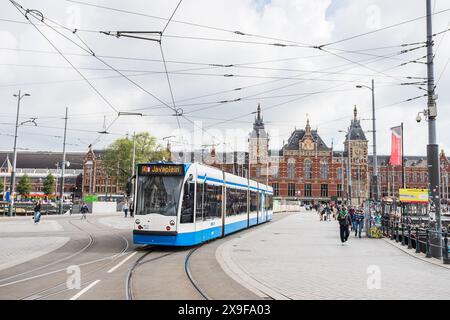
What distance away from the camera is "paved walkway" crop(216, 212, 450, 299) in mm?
8047

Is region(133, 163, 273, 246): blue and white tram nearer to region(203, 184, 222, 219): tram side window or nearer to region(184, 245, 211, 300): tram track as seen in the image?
region(203, 184, 222, 219): tram side window

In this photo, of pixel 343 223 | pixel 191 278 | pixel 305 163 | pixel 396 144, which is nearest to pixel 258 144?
pixel 305 163

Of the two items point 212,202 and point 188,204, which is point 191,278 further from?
point 212,202

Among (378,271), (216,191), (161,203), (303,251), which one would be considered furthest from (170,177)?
(378,271)

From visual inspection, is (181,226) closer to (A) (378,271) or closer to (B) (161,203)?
(B) (161,203)

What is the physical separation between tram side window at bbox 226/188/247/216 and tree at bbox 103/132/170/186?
5579 cm

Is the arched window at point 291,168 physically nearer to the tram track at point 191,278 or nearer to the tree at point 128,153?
the tree at point 128,153

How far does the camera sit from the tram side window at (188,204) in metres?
14.1

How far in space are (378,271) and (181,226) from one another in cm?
637

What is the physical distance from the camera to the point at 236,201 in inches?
841

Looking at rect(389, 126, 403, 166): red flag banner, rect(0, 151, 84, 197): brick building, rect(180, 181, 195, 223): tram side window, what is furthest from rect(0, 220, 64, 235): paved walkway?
rect(0, 151, 84, 197): brick building

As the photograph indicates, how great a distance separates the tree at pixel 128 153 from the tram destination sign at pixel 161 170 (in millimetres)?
63605

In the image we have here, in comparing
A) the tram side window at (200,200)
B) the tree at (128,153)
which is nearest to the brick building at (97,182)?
the tree at (128,153)

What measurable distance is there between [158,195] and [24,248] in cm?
533
